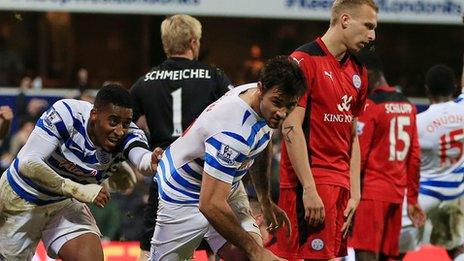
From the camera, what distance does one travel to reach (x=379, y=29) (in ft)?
56.3

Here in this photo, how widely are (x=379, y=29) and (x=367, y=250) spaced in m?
7.62

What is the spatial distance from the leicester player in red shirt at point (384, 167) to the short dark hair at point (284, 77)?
3.59 metres

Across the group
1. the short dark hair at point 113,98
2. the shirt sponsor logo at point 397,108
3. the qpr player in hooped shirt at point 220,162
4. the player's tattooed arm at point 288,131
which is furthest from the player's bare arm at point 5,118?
the shirt sponsor logo at point 397,108

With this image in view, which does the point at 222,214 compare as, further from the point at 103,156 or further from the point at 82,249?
the point at 82,249

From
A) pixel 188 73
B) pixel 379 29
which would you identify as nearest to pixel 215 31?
pixel 379 29

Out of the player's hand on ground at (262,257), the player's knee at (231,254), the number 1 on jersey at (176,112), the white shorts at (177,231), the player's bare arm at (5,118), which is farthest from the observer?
the number 1 on jersey at (176,112)

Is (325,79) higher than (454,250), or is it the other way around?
(325,79)

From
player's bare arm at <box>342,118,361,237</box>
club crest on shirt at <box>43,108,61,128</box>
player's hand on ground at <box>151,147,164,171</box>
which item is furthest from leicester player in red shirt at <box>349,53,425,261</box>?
club crest on shirt at <box>43,108,61,128</box>

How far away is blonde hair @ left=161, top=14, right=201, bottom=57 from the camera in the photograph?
8453 mm

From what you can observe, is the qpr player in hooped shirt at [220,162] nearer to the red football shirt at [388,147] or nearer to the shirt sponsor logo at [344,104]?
the shirt sponsor logo at [344,104]

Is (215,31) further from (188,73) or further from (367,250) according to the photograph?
(188,73)

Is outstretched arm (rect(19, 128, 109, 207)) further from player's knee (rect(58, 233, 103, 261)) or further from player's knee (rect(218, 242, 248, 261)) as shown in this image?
player's knee (rect(218, 242, 248, 261))

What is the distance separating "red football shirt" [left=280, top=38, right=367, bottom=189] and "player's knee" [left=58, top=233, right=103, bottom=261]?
1.20 m

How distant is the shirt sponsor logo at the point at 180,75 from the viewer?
8391 millimetres
